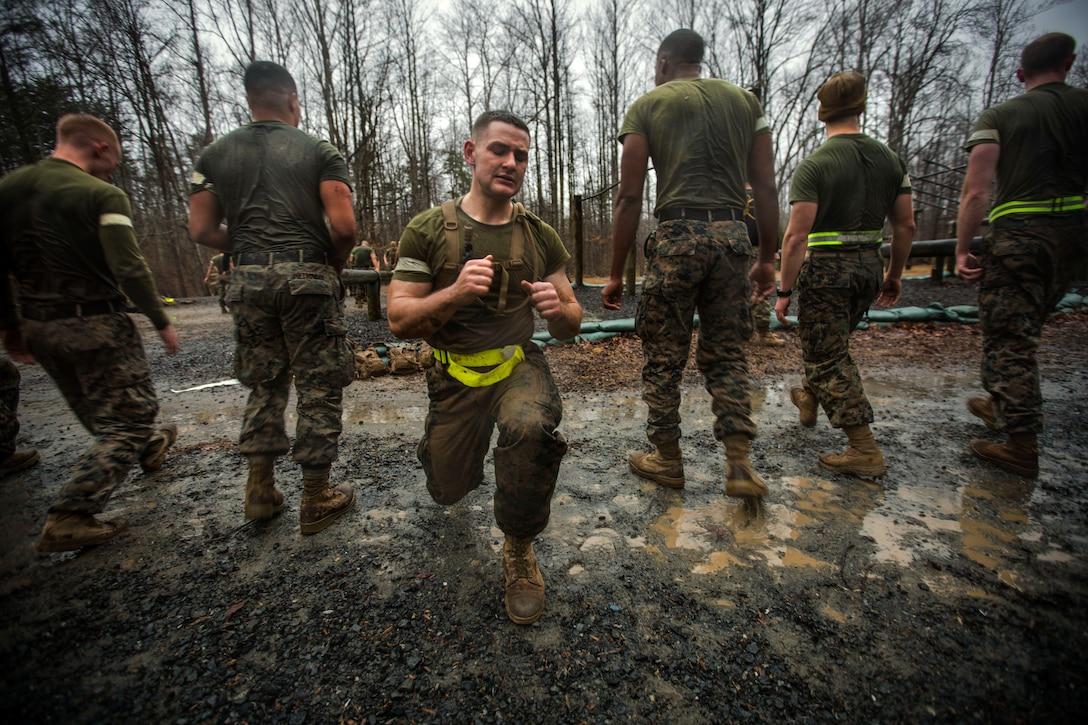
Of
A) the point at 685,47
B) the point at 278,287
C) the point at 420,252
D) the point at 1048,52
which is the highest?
the point at 685,47

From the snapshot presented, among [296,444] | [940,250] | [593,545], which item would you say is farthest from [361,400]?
[940,250]

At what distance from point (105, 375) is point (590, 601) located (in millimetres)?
2673

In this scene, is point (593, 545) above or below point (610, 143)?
below

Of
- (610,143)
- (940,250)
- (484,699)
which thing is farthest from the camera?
(610,143)

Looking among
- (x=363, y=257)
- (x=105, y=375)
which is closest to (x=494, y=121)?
(x=105, y=375)

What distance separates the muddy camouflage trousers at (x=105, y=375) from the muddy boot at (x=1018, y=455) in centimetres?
463

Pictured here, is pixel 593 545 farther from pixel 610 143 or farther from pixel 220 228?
pixel 610 143

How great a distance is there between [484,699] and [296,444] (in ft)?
5.02

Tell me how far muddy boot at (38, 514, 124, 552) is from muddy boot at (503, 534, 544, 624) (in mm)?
1963

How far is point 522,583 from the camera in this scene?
174 cm

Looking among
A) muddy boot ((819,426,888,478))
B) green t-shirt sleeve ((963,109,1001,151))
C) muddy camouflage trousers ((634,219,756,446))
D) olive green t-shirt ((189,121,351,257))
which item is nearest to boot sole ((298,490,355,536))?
olive green t-shirt ((189,121,351,257))

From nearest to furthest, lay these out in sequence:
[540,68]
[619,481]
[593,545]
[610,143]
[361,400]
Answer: [593,545] → [619,481] → [361,400] → [540,68] → [610,143]

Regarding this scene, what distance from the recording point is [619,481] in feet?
8.83

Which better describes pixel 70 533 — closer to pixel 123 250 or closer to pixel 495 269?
pixel 123 250
